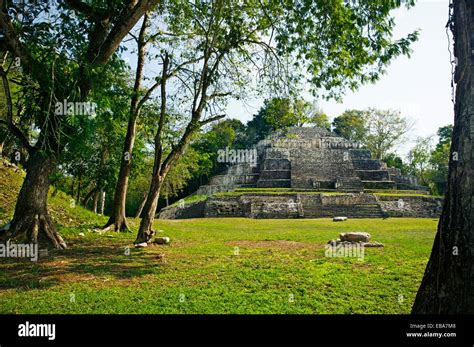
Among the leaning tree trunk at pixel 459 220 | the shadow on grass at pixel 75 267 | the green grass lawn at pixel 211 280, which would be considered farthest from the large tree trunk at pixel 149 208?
the leaning tree trunk at pixel 459 220

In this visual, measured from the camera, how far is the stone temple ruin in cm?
2259

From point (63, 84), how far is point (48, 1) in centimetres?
207

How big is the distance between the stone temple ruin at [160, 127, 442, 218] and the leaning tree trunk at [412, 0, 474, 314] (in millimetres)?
10457

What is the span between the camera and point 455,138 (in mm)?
3064

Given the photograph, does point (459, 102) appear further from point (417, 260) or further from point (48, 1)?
point (48, 1)

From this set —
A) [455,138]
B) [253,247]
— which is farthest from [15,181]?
[455,138]

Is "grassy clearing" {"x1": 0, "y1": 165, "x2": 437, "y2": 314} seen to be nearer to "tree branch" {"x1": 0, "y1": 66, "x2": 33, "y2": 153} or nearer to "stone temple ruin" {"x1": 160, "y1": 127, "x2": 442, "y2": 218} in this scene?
"tree branch" {"x1": 0, "y1": 66, "x2": 33, "y2": 153}

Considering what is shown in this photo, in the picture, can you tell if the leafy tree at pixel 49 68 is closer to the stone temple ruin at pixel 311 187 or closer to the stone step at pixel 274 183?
the stone temple ruin at pixel 311 187

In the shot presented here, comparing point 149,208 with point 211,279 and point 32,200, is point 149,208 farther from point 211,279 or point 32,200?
point 211,279

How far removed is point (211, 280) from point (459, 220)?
357 centimetres

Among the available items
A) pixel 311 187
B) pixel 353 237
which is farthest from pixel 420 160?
pixel 353 237

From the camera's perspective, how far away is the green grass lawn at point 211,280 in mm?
4145

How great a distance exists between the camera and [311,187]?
29.9 m

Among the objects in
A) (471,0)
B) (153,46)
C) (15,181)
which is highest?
(153,46)
